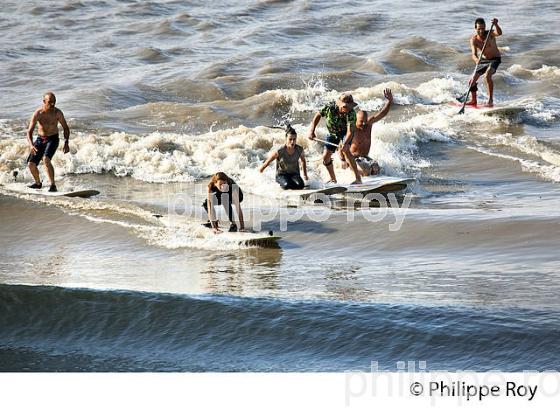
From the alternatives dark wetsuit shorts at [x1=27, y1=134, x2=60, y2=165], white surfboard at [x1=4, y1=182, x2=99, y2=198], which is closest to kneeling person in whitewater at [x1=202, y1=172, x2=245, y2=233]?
white surfboard at [x1=4, y1=182, x2=99, y2=198]

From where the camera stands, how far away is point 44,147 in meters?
14.8

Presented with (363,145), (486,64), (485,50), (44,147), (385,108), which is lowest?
(363,145)

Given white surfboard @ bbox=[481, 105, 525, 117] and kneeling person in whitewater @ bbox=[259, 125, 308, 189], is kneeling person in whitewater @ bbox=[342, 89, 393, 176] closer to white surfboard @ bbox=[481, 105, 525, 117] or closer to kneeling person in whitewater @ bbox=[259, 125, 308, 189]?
kneeling person in whitewater @ bbox=[259, 125, 308, 189]

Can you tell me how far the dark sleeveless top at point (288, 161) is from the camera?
556 inches

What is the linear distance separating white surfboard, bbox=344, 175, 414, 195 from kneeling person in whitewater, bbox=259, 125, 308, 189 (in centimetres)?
77

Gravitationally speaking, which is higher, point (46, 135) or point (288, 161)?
point (46, 135)

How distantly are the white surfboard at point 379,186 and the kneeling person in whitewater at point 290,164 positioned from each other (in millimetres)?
774

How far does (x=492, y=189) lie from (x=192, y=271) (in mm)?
5936

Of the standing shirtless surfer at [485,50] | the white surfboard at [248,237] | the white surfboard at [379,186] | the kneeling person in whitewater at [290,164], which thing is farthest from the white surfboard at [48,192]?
the standing shirtless surfer at [485,50]

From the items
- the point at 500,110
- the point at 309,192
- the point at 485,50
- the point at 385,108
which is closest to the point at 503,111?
the point at 500,110

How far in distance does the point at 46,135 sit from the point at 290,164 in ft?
12.6

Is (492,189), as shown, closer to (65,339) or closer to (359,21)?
(65,339)

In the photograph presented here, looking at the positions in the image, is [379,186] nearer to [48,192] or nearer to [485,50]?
[48,192]

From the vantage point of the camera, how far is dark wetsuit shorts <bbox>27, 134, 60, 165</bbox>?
14781 mm
